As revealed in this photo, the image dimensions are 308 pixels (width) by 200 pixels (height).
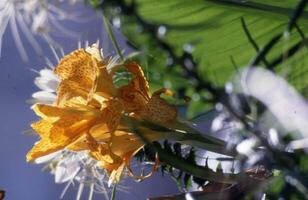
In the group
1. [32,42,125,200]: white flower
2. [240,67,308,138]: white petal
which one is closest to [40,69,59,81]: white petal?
[32,42,125,200]: white flower

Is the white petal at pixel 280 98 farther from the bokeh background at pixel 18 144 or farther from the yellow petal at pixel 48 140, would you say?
the bokeh background at pixel 18 144

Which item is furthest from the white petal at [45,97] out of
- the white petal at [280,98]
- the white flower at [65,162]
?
the white petal at [280,98]

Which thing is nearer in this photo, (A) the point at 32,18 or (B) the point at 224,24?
(A) the point at 32,18

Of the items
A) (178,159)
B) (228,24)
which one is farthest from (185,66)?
(228,24)

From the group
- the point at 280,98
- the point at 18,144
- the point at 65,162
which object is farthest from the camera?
the point at 18,144

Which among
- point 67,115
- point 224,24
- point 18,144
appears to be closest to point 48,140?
point 67,115

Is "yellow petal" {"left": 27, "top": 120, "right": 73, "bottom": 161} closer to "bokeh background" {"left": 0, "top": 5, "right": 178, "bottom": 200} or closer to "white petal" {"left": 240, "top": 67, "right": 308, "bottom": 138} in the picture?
→ "white petal" {"left": 240, "top": 67, "right": 308, "bottom": 138}

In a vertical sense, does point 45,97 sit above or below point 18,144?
below

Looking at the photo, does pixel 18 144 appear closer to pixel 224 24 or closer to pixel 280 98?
pixel 224 24
